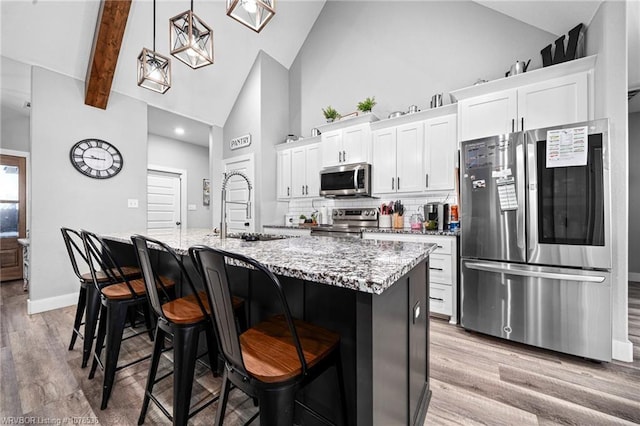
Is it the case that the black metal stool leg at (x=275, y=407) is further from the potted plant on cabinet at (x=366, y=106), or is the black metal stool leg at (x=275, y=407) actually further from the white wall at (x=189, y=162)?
the white wall at (x=189, y=162)

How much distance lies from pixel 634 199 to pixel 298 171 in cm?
555

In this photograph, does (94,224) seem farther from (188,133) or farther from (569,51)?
(569,51)

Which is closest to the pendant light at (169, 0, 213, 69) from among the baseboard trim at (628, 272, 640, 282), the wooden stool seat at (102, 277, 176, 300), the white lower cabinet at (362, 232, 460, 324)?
the wooden stool seat at (102, 277, 176, 300)

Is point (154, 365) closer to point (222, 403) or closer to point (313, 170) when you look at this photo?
point (222, 403)

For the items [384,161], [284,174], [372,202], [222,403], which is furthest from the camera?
[284,174]

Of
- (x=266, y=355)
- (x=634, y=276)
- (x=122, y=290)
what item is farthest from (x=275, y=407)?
(x=634, y=276)

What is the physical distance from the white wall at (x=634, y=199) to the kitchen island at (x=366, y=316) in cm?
525

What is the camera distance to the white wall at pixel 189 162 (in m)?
5.77

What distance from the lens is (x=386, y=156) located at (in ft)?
11.7

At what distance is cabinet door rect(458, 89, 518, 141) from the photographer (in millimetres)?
2576

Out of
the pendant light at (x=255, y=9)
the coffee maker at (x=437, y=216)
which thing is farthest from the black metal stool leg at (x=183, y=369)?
the coffee maker at (x=437, y=216)

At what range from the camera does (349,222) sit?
3.94 meters

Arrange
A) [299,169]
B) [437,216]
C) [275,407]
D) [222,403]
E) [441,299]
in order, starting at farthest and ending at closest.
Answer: [299,169]
[437,216]
[441,299]
[222,403]
[275,407]

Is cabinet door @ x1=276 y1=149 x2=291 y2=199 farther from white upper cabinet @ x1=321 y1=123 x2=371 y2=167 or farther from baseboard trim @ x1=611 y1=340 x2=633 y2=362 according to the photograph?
baseboard trim @ x1=611 y1=340 x2=633 y2=362
